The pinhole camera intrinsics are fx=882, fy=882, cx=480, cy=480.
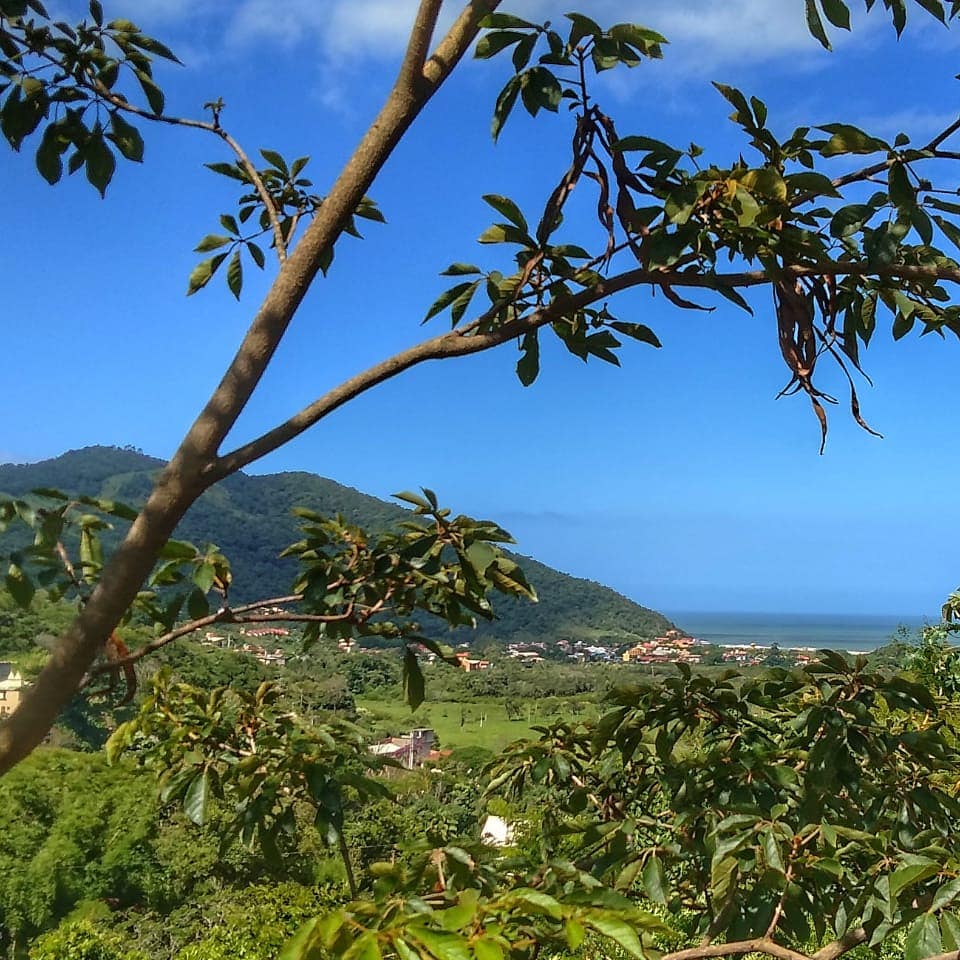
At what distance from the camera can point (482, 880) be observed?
1.06 metres

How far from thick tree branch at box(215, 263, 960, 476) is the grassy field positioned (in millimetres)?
27694

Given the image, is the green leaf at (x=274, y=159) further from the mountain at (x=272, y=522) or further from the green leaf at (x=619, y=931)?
the mountain at (x=272, y=522)

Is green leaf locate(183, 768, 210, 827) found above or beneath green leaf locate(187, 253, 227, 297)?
beneath

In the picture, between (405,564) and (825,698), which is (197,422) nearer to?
(405,564)

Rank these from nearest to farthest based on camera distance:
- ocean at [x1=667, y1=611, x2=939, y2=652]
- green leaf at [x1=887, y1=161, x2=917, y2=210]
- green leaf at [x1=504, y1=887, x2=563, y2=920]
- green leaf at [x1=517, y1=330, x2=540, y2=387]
A: green leaf at [x1=504, y1=887, x2=563, y2=920] → green leaf at [x1=887, y1=161, x2=917, y2=210] → green leaf at [x1=517, y1=330, x2=540, y2=387] → ocean at [x1=667, y1=611, x2=939, y2=652]

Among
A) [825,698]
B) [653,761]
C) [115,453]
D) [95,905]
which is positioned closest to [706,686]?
[825,698]

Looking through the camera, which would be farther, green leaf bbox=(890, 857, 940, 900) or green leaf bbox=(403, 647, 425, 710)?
green leaf bbox=(403, 647, 425, 710)

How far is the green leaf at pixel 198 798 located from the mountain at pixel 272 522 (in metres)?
31.6

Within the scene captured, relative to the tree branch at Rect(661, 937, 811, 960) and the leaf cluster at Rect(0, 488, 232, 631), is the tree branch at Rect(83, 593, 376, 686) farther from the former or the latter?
the tree branch at Rect(661, 937, 811, 960)

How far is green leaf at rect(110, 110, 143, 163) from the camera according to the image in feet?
4.28

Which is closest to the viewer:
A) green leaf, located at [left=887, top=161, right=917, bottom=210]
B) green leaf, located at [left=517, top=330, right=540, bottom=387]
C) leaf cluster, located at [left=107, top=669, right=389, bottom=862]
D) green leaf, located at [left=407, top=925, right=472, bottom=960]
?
green leaf, located at [left=407, top=925, right=472, bottom=960]

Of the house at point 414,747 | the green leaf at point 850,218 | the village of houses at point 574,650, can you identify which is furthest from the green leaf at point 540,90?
the house at point 414,747

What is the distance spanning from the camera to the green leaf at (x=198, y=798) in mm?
1332

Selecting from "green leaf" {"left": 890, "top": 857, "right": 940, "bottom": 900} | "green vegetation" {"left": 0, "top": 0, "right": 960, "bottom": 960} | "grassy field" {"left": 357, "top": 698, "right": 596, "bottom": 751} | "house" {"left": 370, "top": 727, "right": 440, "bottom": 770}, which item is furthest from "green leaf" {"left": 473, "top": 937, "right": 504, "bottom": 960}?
"grassy field" {"left": 357, "top": 698, "right": 596, "bottom": 751}
